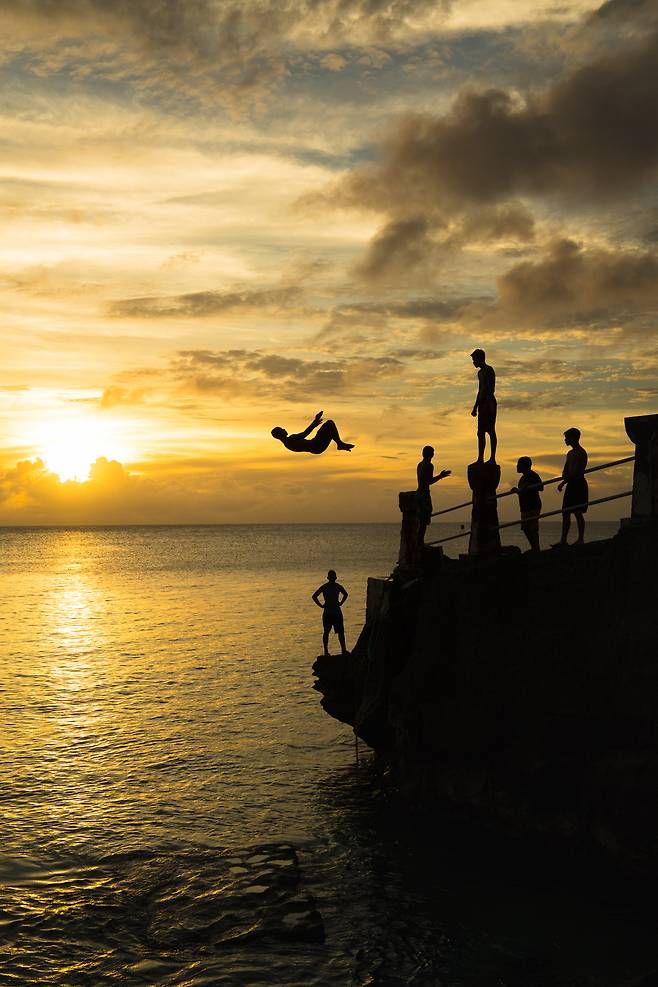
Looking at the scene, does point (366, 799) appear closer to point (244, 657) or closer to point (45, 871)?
point (45, 871)

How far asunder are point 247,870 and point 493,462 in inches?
308

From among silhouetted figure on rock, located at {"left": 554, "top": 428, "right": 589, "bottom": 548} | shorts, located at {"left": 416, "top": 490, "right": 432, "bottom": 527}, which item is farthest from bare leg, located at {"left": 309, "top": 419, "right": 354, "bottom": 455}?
silhouetted figure on rock, located at {"left": 554, "top": 428, "right": 589, "bottom": 548}

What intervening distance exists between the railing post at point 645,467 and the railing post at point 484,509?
10.7ft

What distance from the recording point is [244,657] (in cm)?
3356

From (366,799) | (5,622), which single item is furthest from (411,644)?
(5,622)

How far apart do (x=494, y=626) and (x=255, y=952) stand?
19.4ft

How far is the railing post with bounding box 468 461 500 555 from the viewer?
13703 millimetres

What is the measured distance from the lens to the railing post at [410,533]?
15.7 meters

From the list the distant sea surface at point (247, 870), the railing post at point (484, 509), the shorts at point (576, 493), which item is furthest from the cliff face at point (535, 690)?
the shorts at point (576, 493)

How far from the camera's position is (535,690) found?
39.7ft

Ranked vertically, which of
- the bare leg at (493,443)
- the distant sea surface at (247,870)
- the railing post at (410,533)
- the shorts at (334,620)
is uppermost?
the bare leg at (493,443)

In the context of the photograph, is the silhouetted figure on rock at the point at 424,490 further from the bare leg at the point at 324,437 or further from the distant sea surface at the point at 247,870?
the distant sea surface at the point at 247,870

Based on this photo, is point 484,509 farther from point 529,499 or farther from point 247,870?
point 247,870

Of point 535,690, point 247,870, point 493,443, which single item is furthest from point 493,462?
point 247,870
